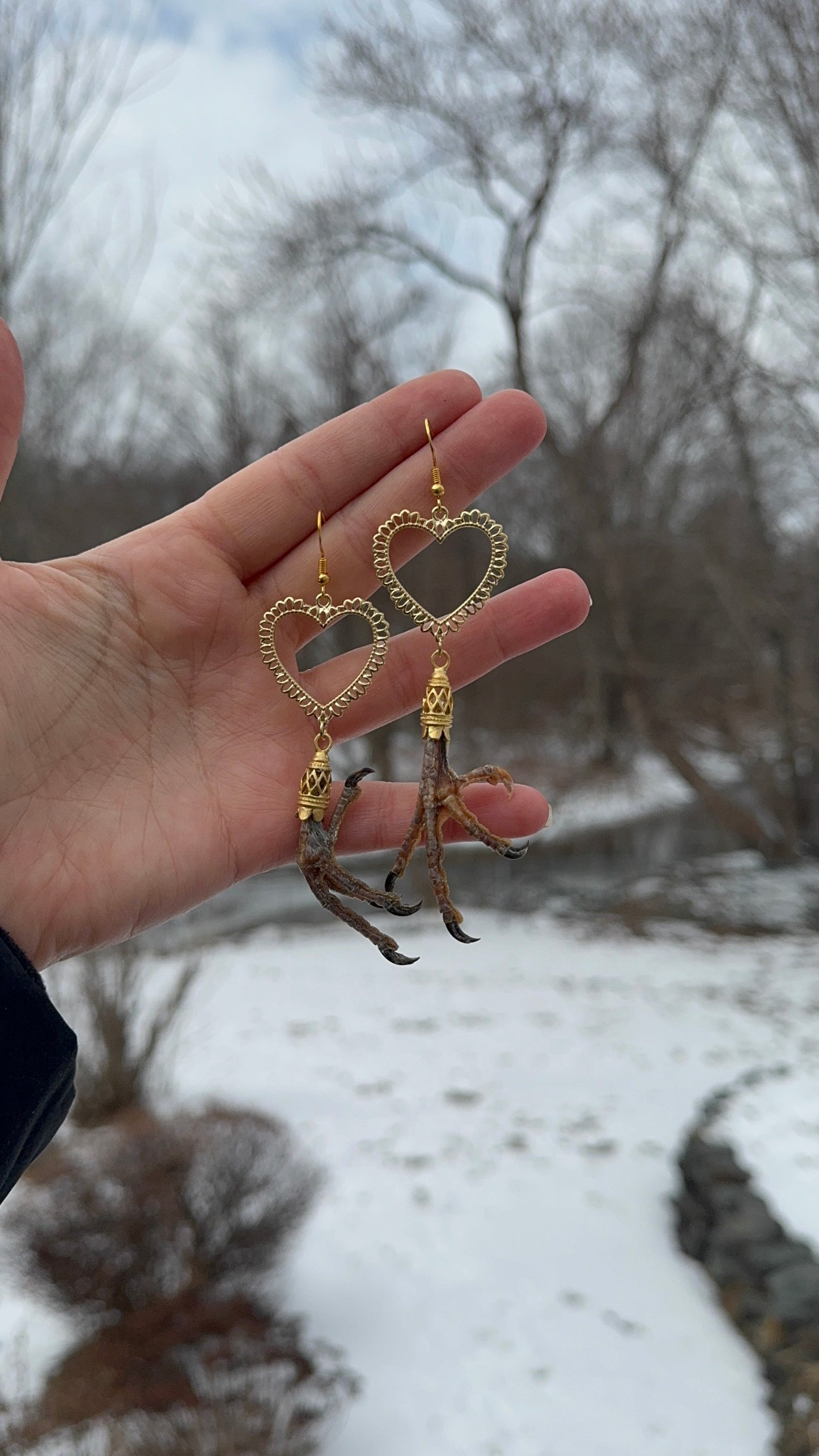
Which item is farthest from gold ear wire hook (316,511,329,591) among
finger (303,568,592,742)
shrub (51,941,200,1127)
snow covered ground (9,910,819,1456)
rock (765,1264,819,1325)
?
shrub (51,941,200,1127)

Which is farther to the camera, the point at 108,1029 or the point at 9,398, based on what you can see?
the point at 108,1029

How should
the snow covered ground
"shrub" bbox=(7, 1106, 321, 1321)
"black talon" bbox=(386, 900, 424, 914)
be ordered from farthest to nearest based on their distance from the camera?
"shrub" bbox=(7, 1106, 321, 1321)
the snow covered ground
"black talon" bbox=(386, 900, 424, 914)

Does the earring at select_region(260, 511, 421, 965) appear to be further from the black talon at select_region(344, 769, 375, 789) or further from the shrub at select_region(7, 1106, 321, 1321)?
the shrub at select_region(7, 1106, 321, 1321)

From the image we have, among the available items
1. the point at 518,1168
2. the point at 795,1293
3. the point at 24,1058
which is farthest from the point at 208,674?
the point at 518,1168

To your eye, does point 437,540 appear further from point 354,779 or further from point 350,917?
point 350,917

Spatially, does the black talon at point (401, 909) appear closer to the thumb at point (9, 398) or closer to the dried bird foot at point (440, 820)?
the dried bird foot at point (440, 820)
